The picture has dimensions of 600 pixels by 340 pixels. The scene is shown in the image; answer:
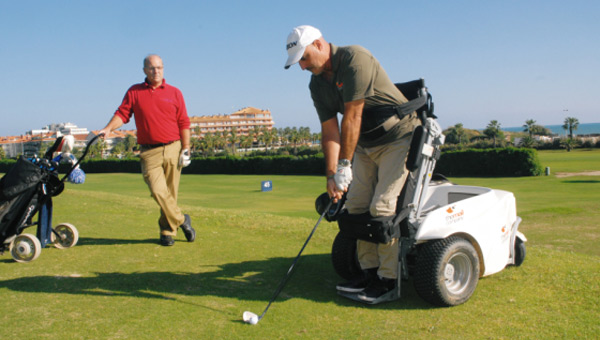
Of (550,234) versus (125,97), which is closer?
(125,97)

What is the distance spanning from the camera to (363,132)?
402 cm

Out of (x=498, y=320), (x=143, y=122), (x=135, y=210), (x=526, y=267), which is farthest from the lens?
(x=135, y=210)

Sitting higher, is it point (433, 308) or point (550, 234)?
point (433, 308)

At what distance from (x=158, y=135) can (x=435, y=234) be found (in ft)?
11.9

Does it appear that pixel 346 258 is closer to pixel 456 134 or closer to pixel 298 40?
pixel 298 40

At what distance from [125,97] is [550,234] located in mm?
7722

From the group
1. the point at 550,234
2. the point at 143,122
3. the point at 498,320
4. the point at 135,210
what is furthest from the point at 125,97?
the point at 550,234

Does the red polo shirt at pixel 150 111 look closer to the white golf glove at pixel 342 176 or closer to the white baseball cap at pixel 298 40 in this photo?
the white baseball cap at pixel 298 40

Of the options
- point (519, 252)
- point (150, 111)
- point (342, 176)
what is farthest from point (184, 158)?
point (519, 252)

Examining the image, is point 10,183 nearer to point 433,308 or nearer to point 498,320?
point 433,308

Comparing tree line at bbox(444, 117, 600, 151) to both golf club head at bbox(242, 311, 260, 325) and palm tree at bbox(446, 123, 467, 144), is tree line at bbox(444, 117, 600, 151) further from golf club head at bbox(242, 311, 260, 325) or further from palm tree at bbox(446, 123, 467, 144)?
golf club head at bbox(242, 311, 260, 325)

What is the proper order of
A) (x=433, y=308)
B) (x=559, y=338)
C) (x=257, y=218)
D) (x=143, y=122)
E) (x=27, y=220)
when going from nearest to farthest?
1. (x=559, y=338)
2. (x=433, y=308)
3. (x=27, y=220)
4. (x=143, y=122)
5. (x=257, y=218)

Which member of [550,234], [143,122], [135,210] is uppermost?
[143,122]

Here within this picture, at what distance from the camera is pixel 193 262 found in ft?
16.6
